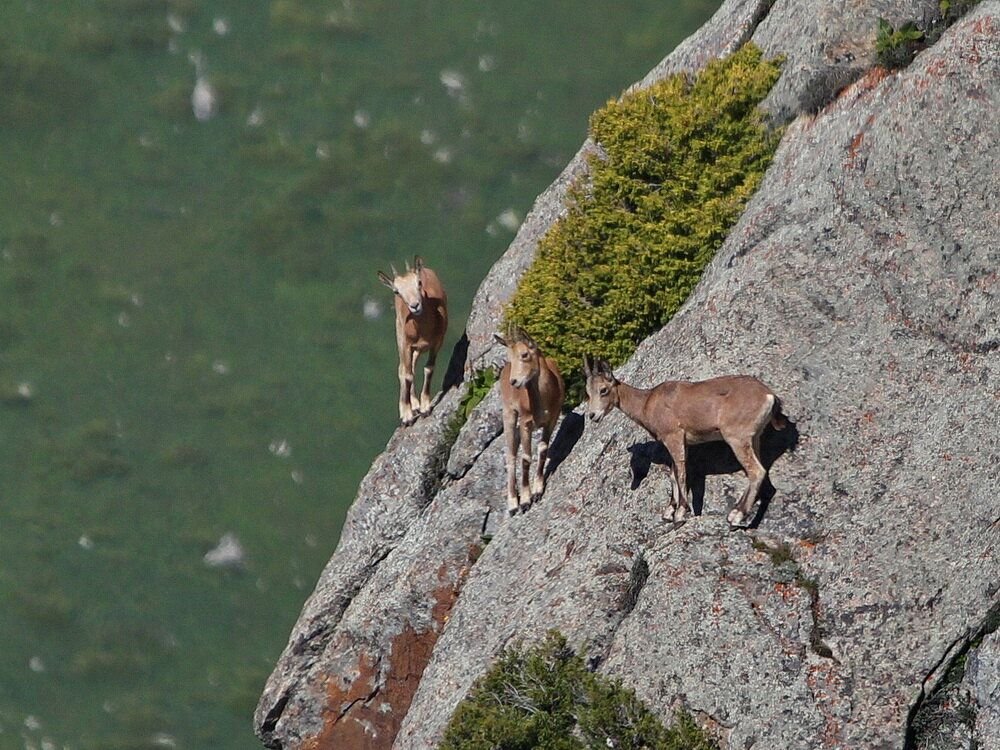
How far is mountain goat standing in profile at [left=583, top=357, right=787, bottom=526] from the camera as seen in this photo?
1652 cm

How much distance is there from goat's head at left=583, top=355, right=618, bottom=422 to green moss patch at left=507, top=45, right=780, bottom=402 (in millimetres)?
3508

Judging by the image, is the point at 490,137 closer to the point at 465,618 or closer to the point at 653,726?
the point at 465,618

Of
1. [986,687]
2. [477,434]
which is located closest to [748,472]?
[986,687]

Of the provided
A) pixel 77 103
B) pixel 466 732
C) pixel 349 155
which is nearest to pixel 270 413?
pixel 349 155

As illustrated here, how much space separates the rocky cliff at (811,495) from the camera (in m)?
16.2

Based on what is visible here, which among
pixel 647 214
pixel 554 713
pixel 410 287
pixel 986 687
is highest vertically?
pixel 410 287

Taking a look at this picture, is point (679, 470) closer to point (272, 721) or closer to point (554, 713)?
point (554, 713)

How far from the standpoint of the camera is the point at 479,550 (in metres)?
20.7

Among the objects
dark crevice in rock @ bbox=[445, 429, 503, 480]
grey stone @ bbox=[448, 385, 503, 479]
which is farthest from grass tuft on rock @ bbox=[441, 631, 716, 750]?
grey stone @ bbox=[448, 385, 503, 479]

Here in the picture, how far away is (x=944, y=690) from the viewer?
1600 cm

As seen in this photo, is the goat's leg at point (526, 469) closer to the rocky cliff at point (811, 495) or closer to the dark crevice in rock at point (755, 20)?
the rocky cliff at point (811, 495)

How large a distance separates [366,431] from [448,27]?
9275 millimetres

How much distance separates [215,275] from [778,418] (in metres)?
20.2

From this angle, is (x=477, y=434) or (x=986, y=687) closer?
(x=986, y=687)
